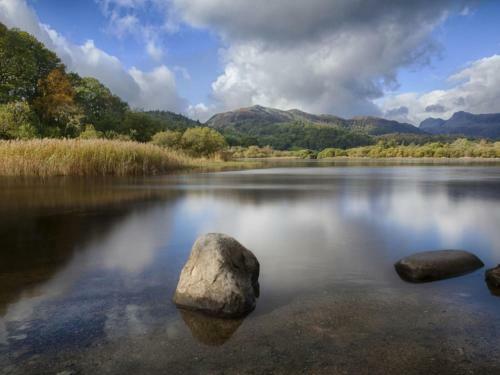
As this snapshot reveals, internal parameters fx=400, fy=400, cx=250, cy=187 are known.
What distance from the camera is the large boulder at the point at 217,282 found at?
425 cm

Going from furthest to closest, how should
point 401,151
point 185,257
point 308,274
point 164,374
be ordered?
point 401,151, point 185,257, point 308,274, point 164,374

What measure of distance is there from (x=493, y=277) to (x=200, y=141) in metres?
45.5

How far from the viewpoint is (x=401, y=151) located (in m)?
94.4

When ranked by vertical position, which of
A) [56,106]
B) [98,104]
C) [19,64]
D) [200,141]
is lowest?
[200,141]

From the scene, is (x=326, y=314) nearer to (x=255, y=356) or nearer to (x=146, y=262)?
(x=255, y=356)

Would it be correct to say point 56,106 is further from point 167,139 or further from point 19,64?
point 167,139

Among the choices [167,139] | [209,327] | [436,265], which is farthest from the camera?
[167,139]

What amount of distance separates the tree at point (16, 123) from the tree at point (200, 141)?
16159 millimetres

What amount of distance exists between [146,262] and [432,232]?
19.8ft

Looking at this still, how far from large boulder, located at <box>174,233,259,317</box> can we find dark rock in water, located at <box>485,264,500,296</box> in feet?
9.68

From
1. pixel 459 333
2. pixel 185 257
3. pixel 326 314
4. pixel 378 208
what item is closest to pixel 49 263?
pixel 185 257

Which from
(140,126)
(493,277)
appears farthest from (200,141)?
(493,277)

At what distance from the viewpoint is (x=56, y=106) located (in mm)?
52312

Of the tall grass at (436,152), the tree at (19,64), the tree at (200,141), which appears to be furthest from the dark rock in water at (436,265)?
the tall grass at (436,152)
